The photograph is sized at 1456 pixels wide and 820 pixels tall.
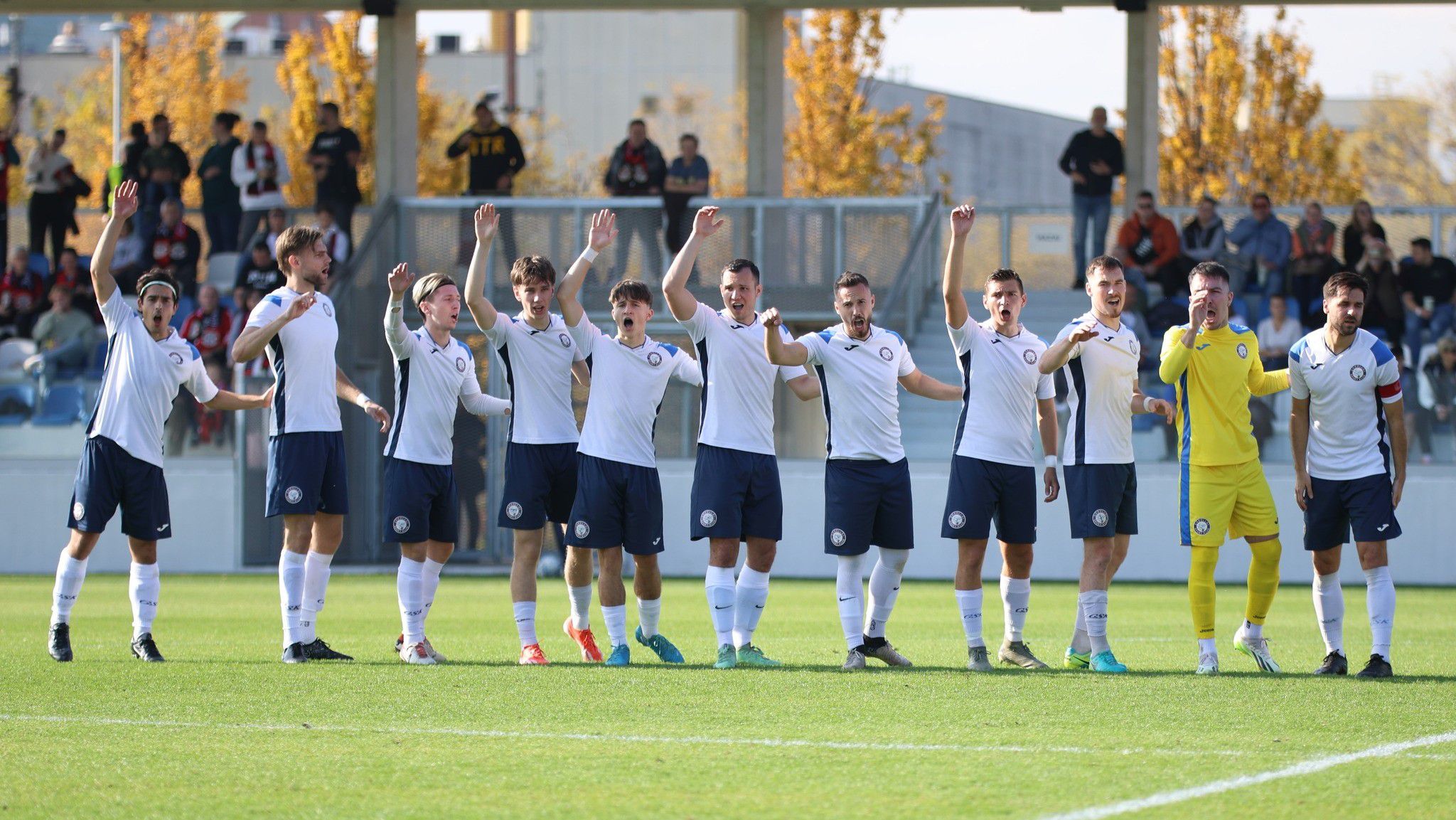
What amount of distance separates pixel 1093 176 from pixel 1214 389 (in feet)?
40.0

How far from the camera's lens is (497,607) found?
14.7m

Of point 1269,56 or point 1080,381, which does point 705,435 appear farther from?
point 1269,56

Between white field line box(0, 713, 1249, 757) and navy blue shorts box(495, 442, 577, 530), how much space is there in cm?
249

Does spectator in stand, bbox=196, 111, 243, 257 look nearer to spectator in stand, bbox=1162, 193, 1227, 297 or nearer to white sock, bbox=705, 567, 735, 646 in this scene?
spectator in stand, bbox=1162, 193, 1227, 297

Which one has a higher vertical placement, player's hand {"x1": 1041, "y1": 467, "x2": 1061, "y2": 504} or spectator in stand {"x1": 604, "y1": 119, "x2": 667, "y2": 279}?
spectator in stand {"x1": 604, "y1": 119, "x2": 667, "y2": 279}

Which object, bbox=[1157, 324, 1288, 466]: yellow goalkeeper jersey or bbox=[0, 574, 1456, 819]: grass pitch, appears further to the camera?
bbox=[1157, 324, 1288, 466]: yellow goalkeeper jersey

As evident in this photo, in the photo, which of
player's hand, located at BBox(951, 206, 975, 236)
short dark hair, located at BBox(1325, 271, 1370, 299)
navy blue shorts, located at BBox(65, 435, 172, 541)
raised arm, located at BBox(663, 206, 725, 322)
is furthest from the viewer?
navy blue shorts, located at BBox(65, 435, 172, 541)

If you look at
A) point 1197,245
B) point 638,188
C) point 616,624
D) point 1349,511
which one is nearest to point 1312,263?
point 1197,245

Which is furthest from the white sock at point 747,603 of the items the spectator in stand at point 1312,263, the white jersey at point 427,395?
the spectator in stand at point 1312,263

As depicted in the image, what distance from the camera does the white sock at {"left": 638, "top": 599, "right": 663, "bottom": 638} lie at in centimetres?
994

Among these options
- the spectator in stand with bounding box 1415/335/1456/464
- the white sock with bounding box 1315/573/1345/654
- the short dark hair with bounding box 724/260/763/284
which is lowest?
the white sock with bounding box 1315/573/1345/654

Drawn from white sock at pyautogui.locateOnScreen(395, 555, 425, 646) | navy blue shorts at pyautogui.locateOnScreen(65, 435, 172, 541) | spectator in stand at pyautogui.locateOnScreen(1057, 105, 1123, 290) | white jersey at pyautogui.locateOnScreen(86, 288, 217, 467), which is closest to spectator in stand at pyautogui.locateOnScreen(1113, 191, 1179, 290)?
spectator in stand at pyautogui.locateOnScreen(1057, 105, 1123, 290)

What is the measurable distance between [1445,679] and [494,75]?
54.6 metres

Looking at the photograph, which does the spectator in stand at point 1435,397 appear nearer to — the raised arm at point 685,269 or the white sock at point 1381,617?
the white sock at point 1381,617
